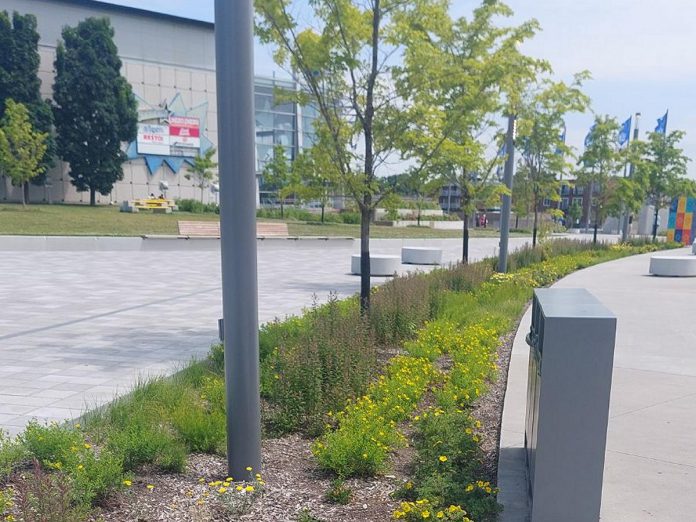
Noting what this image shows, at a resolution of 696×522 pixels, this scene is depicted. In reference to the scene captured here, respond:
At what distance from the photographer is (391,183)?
788cm

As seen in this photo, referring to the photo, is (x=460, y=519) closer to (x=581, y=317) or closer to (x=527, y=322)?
(x=581, y=317)

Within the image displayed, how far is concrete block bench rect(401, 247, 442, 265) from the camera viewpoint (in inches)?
764

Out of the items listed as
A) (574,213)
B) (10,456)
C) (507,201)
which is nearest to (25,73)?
(507,201)

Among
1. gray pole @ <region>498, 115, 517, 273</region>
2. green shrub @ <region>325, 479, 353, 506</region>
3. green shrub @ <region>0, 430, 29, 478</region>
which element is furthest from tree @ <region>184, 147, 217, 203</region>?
green shrub @ <region>325, 479, 353, 506</region>

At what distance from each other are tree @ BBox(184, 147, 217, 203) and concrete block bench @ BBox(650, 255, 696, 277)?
33.9 metres

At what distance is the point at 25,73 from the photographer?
36844 millimetres

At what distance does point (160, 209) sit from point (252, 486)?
36493 mm

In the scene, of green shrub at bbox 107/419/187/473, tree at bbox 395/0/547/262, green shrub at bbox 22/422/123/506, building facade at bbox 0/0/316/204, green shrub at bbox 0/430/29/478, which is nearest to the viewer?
green shrub at bbox 22/422/123/506

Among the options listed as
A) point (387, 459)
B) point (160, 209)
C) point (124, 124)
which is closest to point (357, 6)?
point (387, 459)

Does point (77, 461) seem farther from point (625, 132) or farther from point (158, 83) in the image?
point (158, 83)

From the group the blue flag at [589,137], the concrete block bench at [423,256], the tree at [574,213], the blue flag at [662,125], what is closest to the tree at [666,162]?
the blue flag at [662,125]

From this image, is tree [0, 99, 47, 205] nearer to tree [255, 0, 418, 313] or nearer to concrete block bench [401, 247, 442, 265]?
concrete block bench [401, 247, 442, 265]

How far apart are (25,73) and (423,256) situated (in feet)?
103

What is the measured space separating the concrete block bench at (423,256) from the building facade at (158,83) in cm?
2431
